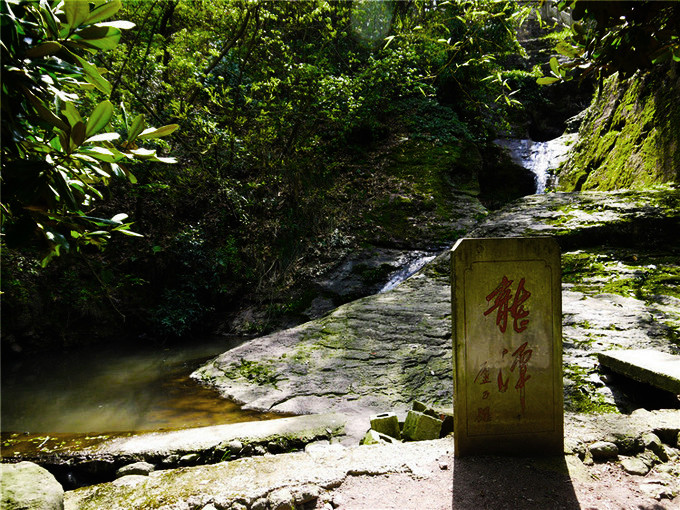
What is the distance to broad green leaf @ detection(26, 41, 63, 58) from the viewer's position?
927 millimetres

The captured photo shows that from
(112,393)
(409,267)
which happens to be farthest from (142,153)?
(409,267)

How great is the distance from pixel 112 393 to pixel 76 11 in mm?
5391

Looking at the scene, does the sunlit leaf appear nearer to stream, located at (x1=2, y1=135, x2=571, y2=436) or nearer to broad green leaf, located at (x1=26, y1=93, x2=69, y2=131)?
broad green leaf, located at (x1=26, y1=93, x2=69, y2=131)

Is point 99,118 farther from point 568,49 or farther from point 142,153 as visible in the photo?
point 568,49

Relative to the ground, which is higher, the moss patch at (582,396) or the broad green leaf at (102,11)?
the broad green leaf at (102,11)

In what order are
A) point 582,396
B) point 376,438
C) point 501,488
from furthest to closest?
point 582,396, point 376,438, point 501,488

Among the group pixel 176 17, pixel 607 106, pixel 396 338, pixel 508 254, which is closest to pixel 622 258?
pixel 396 338

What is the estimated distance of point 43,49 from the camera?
0.93 meters

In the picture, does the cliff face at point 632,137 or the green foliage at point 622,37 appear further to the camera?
the cliff face at point 632,137

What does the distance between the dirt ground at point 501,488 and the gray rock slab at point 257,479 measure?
3.2 inches

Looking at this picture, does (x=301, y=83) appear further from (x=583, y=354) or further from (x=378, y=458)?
(x=378, y=458)

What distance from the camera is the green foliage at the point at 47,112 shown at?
930 millimetres

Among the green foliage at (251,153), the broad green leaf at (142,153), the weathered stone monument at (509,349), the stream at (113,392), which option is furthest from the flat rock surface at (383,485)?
the green foliage at (251,153)

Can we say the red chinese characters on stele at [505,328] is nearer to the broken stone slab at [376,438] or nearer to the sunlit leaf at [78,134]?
the broken stone slab at [376,438]
